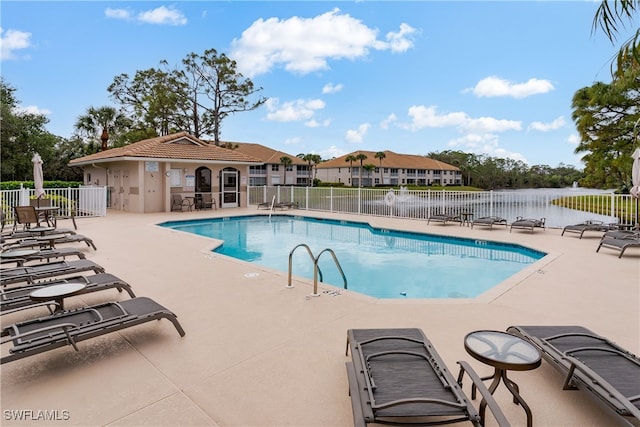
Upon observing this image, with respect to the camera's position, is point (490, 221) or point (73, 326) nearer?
point (73, 326)

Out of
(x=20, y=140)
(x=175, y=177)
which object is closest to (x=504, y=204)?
(x=175, y=177)

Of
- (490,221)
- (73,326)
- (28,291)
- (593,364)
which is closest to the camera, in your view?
(593,364)

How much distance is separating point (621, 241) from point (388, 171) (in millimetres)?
56195

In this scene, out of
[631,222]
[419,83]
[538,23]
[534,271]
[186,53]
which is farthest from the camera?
[186,53]

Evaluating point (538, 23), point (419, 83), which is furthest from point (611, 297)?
point (419, 83)

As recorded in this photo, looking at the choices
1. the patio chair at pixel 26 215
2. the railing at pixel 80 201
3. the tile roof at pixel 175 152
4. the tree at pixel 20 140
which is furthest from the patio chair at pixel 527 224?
the tree at pixel 20 140

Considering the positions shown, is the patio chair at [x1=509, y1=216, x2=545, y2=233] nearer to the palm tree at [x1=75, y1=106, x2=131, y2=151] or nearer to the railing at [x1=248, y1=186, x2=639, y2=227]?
the railing at [x1=248, y1=186, x2=639, y2=227]

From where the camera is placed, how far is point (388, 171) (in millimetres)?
63531

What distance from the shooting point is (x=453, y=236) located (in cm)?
1149

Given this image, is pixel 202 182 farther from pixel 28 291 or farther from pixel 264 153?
pixel 264 153

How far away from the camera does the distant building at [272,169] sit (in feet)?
173

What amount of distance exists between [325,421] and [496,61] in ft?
72.9

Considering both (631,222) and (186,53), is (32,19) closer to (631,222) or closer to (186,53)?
(186,53)

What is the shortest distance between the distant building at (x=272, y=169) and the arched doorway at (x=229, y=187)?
30731 mm
